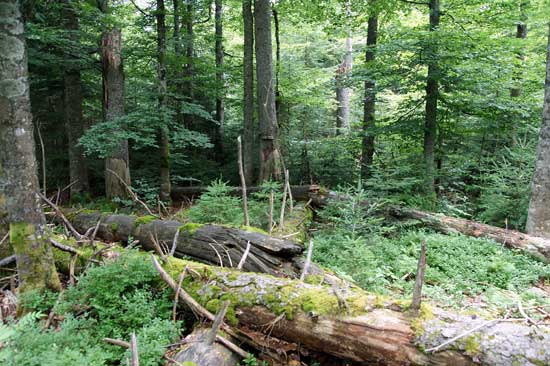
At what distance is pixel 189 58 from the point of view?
10.8 meters

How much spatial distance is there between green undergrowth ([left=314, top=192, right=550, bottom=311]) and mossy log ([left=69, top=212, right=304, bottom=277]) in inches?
28.7

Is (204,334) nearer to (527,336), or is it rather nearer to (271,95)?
(527,336)

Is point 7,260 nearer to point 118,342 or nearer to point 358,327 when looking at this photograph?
point 118,342

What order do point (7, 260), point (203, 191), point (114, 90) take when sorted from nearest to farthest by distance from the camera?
point (7, 260)
point (114, 90)
point (203, 191)

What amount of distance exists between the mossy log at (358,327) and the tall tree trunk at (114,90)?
19.6ft

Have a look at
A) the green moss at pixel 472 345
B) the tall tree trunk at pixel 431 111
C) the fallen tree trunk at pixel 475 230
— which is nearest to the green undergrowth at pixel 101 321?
the green moss at pixel 472 345

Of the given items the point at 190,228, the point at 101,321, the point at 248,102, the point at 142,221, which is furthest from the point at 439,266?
the point at 248,102

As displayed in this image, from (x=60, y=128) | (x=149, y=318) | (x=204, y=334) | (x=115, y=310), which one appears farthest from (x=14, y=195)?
(x=60, y=128)

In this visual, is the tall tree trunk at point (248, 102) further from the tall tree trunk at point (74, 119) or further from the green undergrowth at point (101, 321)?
the green undergrowth at point (101, 321)

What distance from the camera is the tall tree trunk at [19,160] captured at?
3.53 m

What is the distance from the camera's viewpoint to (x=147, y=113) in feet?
28.7

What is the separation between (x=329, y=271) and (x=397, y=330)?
1938 millimetres

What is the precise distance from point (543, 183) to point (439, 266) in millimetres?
2870

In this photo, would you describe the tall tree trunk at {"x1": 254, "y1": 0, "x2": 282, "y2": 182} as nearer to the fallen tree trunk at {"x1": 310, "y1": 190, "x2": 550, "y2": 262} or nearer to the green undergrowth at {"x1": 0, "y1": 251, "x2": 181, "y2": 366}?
the fallen tree trunk at {"x1": 310, "y1": 190, "x2": 550, "y2": 262}
